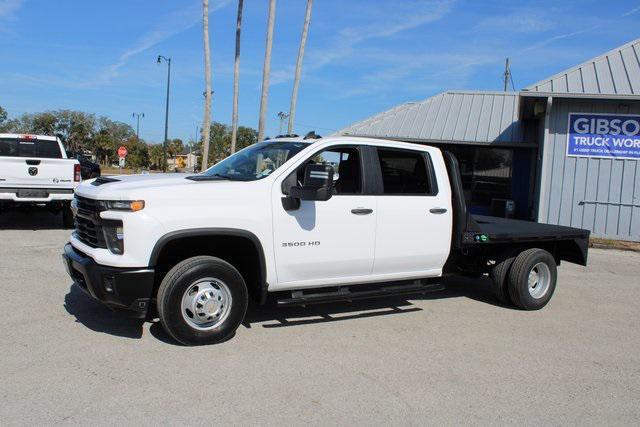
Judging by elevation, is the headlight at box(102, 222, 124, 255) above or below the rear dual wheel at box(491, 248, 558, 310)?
above

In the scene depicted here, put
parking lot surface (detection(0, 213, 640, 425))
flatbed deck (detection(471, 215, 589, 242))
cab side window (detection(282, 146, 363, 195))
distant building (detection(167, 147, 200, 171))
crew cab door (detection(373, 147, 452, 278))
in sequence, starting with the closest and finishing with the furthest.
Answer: parking lot surface (detection(0, 213, 640, 425)) < cab side window (detection(282, 146, 363, 195)) < crew cab door (detection(373, 147, 452, 278)) < flatbed deck (detection(471, 215, 589, 242)) < distant building (detection(167, 147, 200, 171))

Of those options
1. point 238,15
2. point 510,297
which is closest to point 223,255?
point 510,297

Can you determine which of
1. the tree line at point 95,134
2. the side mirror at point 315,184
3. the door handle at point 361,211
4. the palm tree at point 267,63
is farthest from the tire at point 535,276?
the tree line at point 95,134

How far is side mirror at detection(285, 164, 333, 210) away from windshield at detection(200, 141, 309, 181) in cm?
41

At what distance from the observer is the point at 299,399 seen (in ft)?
13.4

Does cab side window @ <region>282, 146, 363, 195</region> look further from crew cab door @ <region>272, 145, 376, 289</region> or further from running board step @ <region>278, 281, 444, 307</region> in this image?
running board step @ <region>278, 281, 444, 307</region>

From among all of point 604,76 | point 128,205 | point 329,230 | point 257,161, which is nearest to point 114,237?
point 128,205

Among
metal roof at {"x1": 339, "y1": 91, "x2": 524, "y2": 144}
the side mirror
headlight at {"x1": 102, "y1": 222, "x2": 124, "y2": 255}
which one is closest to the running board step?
the side mirror

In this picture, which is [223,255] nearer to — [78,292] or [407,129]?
[78,292]

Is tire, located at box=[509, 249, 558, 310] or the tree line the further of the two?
the tree line

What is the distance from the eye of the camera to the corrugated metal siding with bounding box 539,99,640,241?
14430mm

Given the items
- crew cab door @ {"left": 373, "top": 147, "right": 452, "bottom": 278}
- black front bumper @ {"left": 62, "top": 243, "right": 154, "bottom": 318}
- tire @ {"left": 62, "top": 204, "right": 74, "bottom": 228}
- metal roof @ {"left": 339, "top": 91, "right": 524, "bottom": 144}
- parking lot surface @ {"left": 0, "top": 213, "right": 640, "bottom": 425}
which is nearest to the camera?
parking lot surface @ {"left": 0, "top": 213, "right": 640, "bottom": 425}

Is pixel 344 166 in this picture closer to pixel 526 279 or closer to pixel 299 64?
pixel 526 279

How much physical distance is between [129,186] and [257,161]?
4.45 ft
